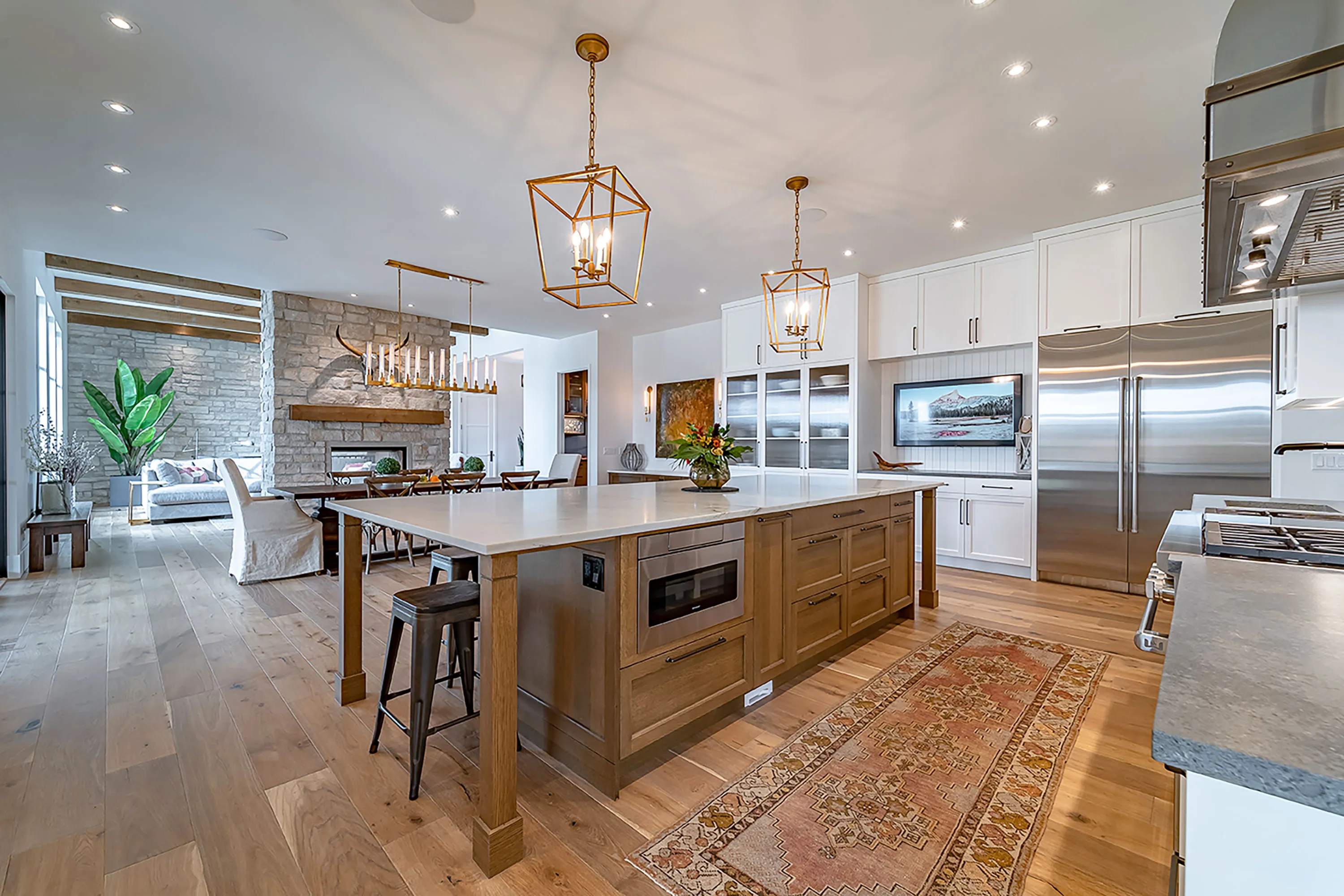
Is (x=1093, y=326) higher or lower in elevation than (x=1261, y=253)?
higher

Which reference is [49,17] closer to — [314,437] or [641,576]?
[641,576]

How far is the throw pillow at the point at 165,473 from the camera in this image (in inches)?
304

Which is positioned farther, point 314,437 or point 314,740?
point 314,437

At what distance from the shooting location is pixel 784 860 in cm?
151

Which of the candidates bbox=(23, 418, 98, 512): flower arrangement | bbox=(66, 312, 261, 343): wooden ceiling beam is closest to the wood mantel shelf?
bbox=(23, 418, 98, 512): flower arrangement

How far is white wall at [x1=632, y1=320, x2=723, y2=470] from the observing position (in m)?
7.45

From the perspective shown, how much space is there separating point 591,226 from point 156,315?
9.62m

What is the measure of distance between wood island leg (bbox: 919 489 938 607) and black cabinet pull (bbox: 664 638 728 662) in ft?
7.38

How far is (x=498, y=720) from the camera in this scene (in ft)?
4.91

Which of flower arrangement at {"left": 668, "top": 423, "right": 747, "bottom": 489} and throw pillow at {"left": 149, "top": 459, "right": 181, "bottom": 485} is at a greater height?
flower arrangement at {"left": 668, "top": 423, "right": 747, "bottom": 489}

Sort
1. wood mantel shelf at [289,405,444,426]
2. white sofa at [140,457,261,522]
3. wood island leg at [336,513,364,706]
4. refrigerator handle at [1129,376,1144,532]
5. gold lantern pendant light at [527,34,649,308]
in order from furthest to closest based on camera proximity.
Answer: white sofa at [140,457,261,522], wood mantel shelf at [289,405,444,426], refrigerator handle at [1129,376,1144,532], wood island leg at [336,513,364,706], gold lantern pendant light at [527,34,649,308]

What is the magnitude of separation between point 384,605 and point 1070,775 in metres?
3.80

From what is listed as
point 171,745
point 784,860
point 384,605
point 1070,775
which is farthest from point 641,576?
point 384,605

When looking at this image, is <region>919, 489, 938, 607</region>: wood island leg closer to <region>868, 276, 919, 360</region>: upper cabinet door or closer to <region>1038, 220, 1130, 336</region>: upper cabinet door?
<region>1038, 220, 1130, 336</region>: upper cabinet door
